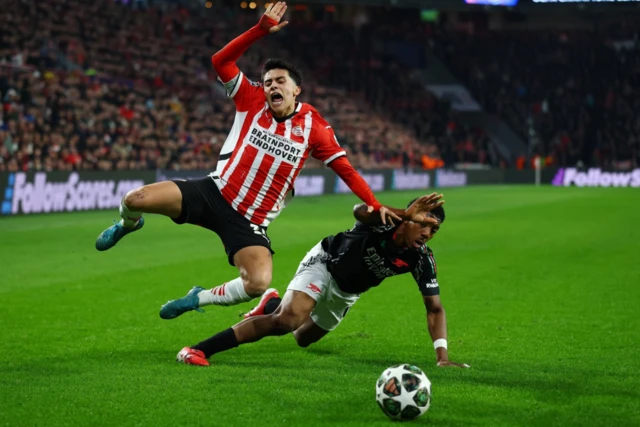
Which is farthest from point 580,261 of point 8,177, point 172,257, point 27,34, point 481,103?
point 481,103

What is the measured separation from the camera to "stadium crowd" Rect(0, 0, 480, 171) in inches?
1119

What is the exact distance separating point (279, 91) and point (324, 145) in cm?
59

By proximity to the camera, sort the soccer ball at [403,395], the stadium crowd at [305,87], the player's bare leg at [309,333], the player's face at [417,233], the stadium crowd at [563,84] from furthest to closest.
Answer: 1. the stadium crowd at [563,84]
2. the stadium crowd at [305,87]
3. the player's bare leg at [309,333]
4. the player's face at [417,233]
5. the soccer ball at [403,395]

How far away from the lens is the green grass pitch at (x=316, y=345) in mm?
6023

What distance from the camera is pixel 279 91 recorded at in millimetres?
7773

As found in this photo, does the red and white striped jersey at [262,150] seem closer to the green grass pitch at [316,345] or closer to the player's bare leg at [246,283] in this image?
the player's bare leg at [246,283]

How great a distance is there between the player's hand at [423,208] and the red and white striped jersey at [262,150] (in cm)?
118

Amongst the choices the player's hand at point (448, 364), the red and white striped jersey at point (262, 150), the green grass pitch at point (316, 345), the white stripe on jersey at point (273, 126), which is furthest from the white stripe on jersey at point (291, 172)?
the player's hand at point (448, 364)

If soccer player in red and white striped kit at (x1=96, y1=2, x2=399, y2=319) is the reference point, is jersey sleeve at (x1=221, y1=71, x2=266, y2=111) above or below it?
above

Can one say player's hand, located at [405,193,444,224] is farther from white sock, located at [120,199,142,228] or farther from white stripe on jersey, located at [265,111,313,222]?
white sock, located at [120,199,142,228]

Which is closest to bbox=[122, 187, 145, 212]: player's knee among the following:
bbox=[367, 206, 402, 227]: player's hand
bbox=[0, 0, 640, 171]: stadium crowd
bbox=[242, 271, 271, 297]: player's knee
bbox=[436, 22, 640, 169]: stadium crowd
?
bbox=[242, 271, 271, 297]: player's knee

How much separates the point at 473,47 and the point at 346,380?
5294 centimetres

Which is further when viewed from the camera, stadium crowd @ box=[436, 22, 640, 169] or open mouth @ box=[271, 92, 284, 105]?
stadium crowd @ box=[436, 22, 640, 169]

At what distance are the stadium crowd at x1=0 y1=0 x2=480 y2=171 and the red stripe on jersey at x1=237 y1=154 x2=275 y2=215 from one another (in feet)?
62.2
